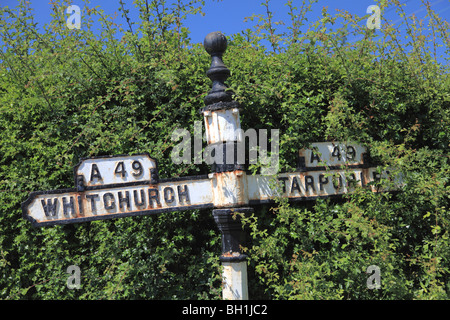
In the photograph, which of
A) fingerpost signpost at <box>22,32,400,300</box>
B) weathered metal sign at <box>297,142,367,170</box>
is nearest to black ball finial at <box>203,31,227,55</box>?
fingerpost signpost at <box>22,32,400,300</box>

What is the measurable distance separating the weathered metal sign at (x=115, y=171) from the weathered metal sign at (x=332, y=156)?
1.28 m

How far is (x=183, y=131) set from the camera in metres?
3.39

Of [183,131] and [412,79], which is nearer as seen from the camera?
[183,131]

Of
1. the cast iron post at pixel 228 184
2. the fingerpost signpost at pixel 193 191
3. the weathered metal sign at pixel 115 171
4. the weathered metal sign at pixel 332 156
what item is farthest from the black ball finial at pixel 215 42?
the weathered metal sign at pixel 332 156

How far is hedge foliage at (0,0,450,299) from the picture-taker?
316 cm

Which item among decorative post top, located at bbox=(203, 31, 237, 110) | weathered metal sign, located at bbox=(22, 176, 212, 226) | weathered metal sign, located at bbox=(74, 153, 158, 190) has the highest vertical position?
decorative post top, located at bbox=(203, 31, 237, 110)

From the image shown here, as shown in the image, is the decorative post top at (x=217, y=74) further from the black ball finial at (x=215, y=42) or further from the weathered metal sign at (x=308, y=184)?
the weathered metal sign at (x=308, y=184)

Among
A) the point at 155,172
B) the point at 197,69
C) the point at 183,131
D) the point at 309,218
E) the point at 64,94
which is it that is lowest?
the point at 309,218

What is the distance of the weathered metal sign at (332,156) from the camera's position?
3338 millimetres

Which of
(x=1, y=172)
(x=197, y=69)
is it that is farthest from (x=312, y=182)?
(x=1, y=172)

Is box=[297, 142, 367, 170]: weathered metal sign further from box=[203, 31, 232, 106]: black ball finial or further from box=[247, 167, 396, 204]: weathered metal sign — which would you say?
box=[203, 31, 232, 106]: black ball finial

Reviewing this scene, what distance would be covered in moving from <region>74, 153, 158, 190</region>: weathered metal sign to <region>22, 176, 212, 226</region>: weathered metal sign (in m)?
0.05
